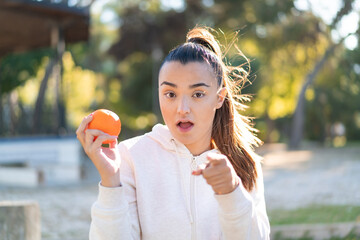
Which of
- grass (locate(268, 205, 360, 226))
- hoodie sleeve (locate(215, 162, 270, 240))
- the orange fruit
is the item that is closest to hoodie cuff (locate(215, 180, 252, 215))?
hoodie sleeve (locate(215, 162, 270, 240))

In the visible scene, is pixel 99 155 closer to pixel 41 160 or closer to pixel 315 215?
pixel 315 215

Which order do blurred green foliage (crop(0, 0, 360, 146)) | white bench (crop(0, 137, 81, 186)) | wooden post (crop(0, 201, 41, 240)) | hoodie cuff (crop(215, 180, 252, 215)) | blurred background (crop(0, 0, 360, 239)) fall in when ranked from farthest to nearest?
1. blurred green foliage (crop(0, 0, 360, 146))
2. white bench (crop(0, 137, 81, 186))
3. blurred background (crop(0, 0, 360, 239))
4. wooden post (crop(0, 201, 41, 240))
5. hoodie cuff (crop(215, 180, 252, 215))

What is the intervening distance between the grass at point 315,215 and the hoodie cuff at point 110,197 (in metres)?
4.82

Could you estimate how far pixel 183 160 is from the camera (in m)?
2.33

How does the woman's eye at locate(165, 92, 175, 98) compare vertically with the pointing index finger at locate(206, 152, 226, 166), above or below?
above

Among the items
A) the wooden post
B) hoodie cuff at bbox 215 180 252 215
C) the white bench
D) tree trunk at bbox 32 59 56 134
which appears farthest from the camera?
tree trunk at bbox 32 59 56 134

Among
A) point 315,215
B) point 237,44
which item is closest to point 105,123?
point 315,215

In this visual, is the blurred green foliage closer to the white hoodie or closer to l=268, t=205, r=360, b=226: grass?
l=268, t=205, r=360, b=226: grass

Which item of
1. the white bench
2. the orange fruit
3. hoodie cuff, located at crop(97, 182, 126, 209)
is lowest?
hoodie cuff, located at crop(97, 182, 126, 209)

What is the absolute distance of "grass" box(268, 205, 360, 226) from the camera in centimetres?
652

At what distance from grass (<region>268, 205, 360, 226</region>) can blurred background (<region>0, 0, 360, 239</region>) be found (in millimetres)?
30

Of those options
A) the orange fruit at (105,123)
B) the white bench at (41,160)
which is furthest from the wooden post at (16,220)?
the white bench at (41,160)

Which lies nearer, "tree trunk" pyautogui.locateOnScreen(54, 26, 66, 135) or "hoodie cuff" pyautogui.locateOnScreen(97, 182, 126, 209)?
"hoodie cuff" pyautogui.locateOnScreen(97, 182, 126, 209)

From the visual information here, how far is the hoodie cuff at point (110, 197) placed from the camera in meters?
1.89
